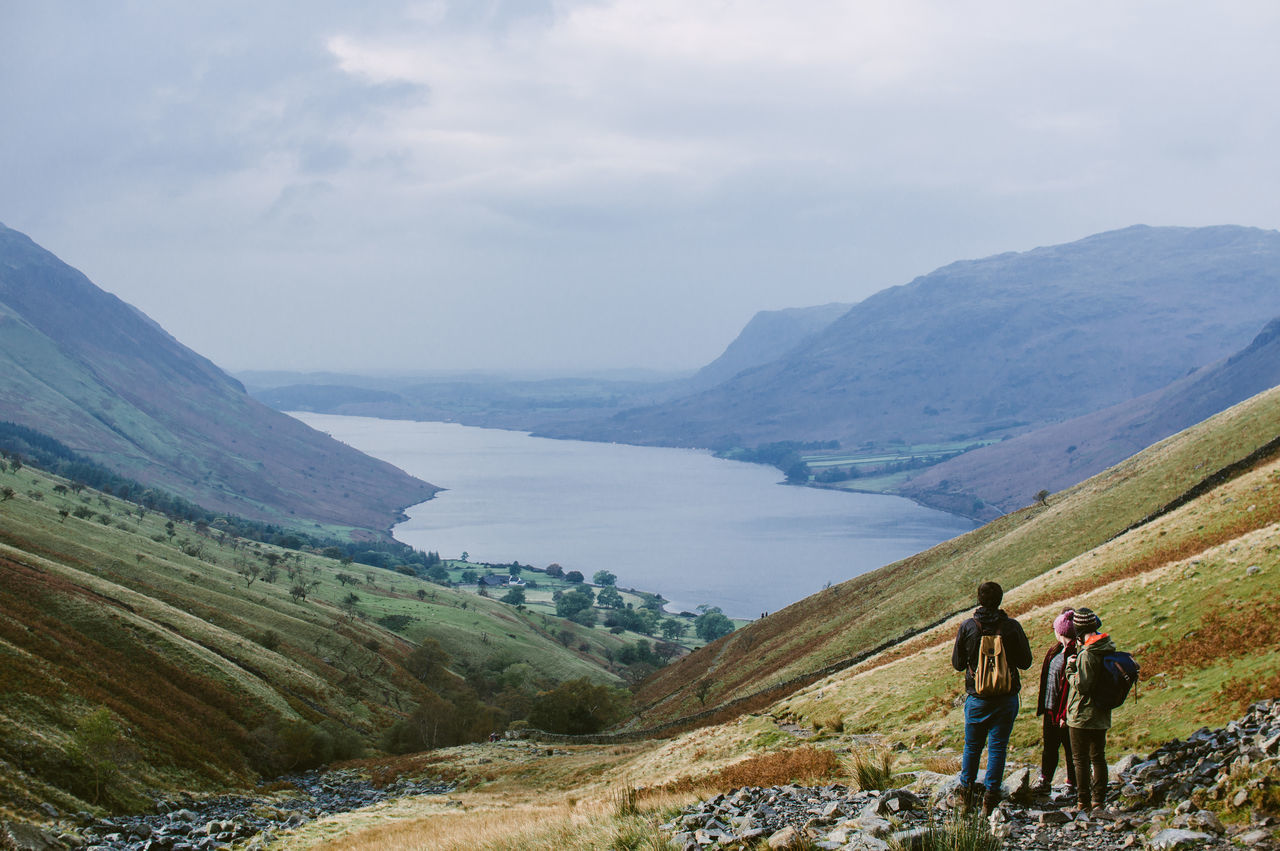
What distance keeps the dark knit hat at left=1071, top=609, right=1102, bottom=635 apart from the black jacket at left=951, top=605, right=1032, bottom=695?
82 centimetres

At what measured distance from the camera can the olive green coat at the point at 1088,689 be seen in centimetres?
1236

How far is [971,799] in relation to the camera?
1310 cm

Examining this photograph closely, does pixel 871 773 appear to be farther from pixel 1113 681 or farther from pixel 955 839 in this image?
pixel 1113 681

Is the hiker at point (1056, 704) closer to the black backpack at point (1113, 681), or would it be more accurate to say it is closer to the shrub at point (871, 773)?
the black backpack at point (1113, 681)

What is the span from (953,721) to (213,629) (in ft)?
232

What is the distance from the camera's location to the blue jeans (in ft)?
42.3

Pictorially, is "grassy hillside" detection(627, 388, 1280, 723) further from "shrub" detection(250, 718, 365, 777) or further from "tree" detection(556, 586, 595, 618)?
"tree" detection(556, 586, 595, 618)

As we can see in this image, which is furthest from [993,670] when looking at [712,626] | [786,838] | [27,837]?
[712,626]

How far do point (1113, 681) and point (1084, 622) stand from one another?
92 centimetres

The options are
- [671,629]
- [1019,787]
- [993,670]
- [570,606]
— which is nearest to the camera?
[993,670]

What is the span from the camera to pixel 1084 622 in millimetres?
12602

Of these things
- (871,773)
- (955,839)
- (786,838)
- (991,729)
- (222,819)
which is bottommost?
(222,819)

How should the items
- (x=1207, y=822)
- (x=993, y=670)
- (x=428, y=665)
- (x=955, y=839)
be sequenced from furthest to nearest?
1. (x=428, y=665)
2. (x=993, y=670)
3. (x=955, y=839)
4. (x=1207, y=822)

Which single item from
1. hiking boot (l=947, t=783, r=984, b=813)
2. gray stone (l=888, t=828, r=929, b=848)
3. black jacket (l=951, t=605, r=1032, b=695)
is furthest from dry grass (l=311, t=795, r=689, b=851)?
black jacket (l=951, t=605, r=1032, b=695)
